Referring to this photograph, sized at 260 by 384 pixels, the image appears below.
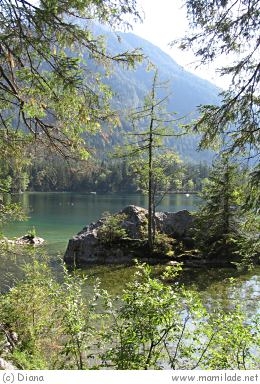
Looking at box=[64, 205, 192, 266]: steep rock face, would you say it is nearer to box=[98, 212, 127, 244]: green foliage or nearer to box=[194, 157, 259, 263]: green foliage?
box=[98, 212, 127, 244]: green foliage

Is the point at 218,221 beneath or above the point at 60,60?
beneath

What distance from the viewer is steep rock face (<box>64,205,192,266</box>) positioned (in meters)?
24.5

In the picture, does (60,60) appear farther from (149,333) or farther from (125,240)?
(125,240)

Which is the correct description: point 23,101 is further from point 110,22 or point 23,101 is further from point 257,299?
point 257,299

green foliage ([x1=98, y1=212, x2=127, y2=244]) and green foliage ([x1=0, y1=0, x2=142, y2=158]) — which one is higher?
green foliage ([x1=0, y1=0, x2=142, y2=158])

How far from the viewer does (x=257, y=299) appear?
15.5 metres

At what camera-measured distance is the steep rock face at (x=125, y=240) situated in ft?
80.5

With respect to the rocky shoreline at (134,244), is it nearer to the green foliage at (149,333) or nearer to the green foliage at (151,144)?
the green foliage at (151,144)

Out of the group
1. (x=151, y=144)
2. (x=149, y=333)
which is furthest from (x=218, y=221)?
(x=149, y=333)

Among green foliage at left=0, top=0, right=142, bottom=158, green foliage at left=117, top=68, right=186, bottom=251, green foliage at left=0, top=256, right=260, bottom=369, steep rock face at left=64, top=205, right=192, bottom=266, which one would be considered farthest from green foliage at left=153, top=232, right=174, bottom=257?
green foliage at left=0, top=0, right=142, bottom=158

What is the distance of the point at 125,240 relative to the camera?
2570 cm

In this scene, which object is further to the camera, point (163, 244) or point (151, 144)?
point (163, 244)
